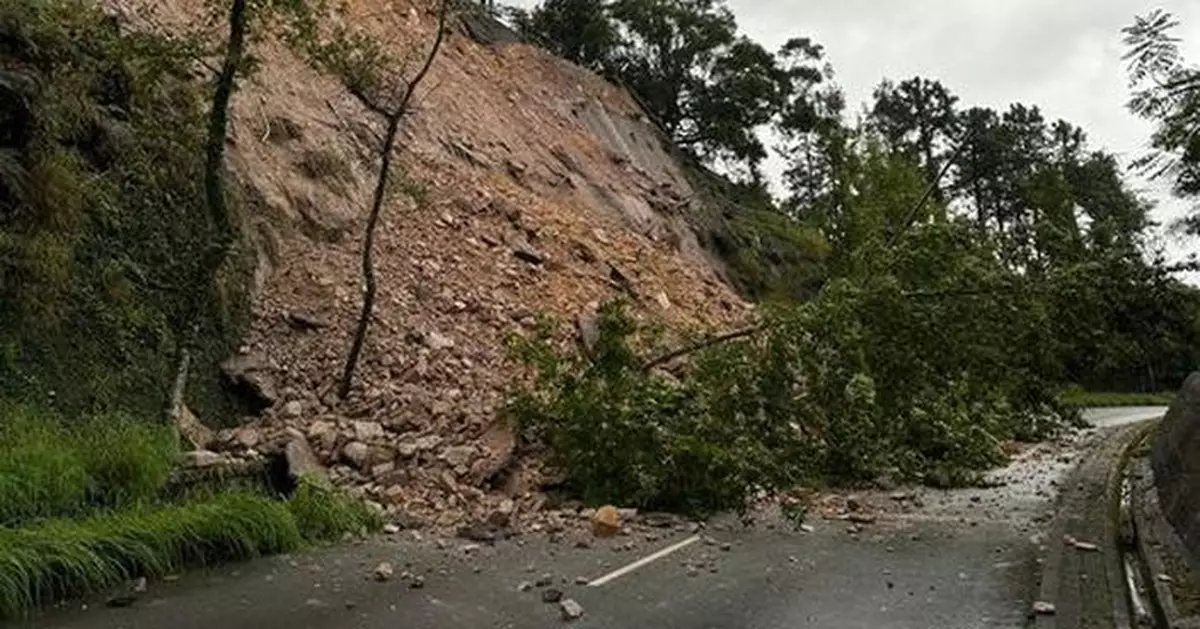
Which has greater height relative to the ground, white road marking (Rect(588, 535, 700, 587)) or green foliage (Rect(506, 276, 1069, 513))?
green foliage (Rect(506, 276, 1069, 513))

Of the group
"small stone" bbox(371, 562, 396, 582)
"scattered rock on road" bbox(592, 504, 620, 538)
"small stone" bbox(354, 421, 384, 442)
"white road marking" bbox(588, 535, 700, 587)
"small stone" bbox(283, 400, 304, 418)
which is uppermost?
"small stone" bbox(283, 400, 304, 418)

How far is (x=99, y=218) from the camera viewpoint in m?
11.1

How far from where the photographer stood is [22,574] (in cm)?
628

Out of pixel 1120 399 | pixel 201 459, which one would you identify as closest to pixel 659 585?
pixel 201 459

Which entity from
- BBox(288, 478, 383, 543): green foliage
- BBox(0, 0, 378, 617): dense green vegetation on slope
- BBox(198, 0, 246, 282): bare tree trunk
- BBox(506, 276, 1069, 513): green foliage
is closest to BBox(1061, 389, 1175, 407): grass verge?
BBox(506, 276, 1069, 513): green foliage

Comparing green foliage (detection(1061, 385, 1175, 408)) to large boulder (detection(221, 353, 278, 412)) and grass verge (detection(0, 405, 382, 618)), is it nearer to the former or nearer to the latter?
large boulder (detection(221, 353, 278, 412))

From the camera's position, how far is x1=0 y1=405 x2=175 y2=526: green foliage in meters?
7.30

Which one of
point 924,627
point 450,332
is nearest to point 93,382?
point 450,332

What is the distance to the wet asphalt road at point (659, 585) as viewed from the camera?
6.37 meters

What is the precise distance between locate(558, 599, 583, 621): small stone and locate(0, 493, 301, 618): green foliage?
279 centimetres

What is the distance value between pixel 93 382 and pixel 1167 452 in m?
10.2

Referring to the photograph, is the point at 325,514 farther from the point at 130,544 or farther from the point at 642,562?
the point at 642,562

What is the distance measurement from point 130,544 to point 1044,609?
5900 millimetres

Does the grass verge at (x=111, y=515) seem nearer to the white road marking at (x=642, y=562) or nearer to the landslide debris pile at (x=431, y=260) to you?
the landslide debris pile at (x=431, y=260)
